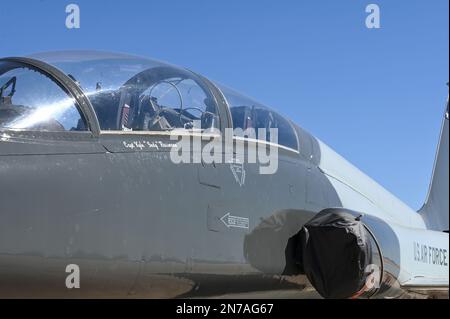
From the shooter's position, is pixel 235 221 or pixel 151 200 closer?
pixel 151 200

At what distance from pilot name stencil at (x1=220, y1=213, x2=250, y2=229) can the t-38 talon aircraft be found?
16 mm

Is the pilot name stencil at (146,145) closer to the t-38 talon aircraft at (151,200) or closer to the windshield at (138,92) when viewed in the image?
the t-38 talon aircraft at (151,200)

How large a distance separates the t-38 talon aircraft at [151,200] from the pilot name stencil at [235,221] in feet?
0.05

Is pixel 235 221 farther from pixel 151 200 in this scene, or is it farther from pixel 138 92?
pixel 138 92

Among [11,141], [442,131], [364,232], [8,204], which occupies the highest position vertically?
[442,131]

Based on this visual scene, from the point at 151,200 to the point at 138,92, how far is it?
93cm

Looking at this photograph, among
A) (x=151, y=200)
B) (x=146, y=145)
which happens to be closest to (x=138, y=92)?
(x=146, y=145)

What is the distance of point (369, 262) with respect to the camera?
5.43 metres

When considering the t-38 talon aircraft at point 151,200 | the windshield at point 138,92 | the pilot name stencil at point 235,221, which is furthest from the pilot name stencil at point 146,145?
the pilot name stencil at point 235,221

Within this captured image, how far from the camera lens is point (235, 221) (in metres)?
4.85

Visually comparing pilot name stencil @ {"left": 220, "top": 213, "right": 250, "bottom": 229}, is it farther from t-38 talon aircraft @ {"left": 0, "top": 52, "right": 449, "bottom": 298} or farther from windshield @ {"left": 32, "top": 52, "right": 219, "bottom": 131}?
windshield @ {"left": 32, "top": 52, "right": 219, "bottom": 131}
